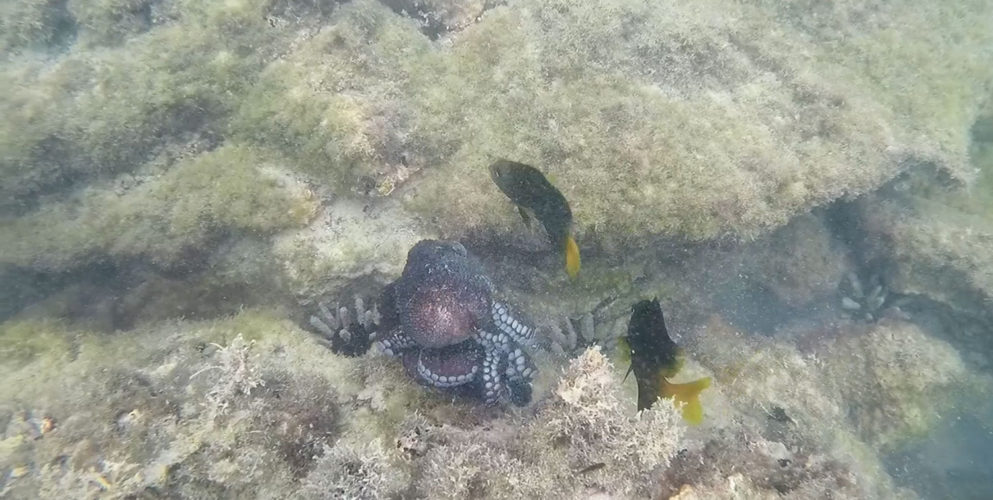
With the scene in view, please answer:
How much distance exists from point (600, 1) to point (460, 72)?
187cm

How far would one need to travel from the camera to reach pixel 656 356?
123 inches

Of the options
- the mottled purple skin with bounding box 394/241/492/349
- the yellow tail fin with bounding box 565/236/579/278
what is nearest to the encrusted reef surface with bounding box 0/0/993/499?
the mottled purple skin with bounding box 394/241/492/349

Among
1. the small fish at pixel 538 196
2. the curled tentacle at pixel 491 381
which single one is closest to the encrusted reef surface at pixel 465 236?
the curled tentacle at pixel 491 381

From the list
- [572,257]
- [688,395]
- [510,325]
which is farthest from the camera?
[510,325]

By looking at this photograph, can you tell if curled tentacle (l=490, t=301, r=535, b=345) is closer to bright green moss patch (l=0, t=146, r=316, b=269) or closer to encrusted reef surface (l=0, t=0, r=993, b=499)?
encrusted reef surface (l=0, t=0, r=993, b=499)

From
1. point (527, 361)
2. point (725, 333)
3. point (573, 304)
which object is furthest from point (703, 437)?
point (725, 333)

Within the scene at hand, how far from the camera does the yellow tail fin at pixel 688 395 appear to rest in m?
3.05

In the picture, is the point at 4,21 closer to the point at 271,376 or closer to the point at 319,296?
the point at 319,296

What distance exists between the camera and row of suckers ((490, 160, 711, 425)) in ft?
10.1

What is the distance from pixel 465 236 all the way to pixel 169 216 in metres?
2.62

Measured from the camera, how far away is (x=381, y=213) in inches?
184

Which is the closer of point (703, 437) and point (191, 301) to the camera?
point (703, 437)

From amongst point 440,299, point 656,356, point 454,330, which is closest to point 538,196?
point 440,299

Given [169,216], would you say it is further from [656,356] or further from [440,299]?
[656,356]
